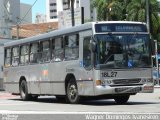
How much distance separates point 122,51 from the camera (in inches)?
784

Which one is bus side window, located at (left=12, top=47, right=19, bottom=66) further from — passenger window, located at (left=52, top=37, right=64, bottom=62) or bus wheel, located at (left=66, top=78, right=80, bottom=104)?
bus wheel, located at (left=66, top=78, right=80, bottom=104)

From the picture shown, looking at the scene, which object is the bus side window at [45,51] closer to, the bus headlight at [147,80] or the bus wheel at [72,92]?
the bus wheel at [72,92]

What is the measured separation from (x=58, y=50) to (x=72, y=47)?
1301 mm

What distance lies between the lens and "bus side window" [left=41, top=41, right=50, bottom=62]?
23.6 meters

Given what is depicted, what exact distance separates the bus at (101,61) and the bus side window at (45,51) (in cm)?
33

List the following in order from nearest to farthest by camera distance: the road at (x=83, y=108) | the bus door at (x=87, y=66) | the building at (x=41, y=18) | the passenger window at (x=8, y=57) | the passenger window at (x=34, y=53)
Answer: the road at (x=83, y=108) → the bus door at (x=87, y=66) → the passenger window at (x=34, y=53) → the passenger window at (x=8, y=57) → the building at (x=41, y=18)

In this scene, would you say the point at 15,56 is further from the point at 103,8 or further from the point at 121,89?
the point at 103,8

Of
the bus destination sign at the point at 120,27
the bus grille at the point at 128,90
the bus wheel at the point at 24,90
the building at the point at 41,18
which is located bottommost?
the bus wheel at the point at 24,90

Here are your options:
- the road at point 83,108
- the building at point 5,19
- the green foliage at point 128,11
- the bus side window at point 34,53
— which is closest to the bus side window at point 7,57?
the bus side window at point 34,53

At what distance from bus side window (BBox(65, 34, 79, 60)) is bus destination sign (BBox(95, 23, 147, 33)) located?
1345 mm

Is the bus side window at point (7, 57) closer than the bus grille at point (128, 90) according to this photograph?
No

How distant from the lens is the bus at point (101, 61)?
19.7 meters

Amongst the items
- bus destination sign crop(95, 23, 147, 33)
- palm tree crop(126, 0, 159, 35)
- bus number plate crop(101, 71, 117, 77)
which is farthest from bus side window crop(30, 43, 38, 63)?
palm tree crop(126, 0, 159, 35)

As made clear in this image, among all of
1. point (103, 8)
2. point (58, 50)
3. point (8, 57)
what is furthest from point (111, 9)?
point (58, 50)
